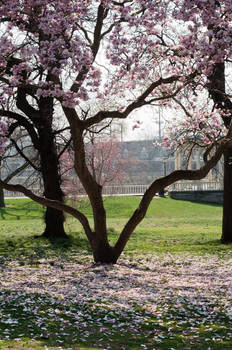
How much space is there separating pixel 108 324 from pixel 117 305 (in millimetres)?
1175

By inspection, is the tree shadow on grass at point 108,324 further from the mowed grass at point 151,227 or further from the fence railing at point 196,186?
the fence railing at point 196,186

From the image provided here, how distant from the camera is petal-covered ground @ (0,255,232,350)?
612cm

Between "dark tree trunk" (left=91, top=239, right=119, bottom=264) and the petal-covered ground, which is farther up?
"dark tree trunk" (left=91, top=239, right=119, bottom=264)

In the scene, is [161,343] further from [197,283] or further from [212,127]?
[212,127]

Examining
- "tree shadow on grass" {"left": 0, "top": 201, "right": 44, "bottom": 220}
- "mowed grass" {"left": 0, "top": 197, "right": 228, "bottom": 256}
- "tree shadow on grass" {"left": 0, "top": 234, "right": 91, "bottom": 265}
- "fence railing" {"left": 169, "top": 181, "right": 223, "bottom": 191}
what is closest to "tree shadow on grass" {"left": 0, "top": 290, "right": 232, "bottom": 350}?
"tree shadow on grass" {"left": 0, "top": 234, "right": 91, "bottom": 265}

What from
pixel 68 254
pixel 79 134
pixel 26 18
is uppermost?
pixel 26 18

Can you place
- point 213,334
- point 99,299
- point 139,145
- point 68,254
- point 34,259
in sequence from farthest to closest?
point 139,145
point 68,254
point 34,259
point 99,299
point 213,334

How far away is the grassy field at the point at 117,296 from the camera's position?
6145 millimetres

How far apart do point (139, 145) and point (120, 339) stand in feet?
225

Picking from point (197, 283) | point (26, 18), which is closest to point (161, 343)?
point (197, 283)

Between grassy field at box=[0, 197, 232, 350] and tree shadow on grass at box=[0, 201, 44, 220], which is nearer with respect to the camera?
grassy field at box=[0, 197, 232, 350]

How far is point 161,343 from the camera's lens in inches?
237

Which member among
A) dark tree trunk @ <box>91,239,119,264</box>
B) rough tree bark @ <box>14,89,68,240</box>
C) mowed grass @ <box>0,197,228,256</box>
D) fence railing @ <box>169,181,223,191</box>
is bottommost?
mowed grass @ <box>0,197,228,256</box>

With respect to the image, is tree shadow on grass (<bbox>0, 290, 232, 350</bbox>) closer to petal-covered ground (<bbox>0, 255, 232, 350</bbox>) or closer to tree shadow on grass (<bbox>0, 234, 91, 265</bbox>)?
petal-covered ground (<bbox>0, 255, 232, 350</bbox>)
